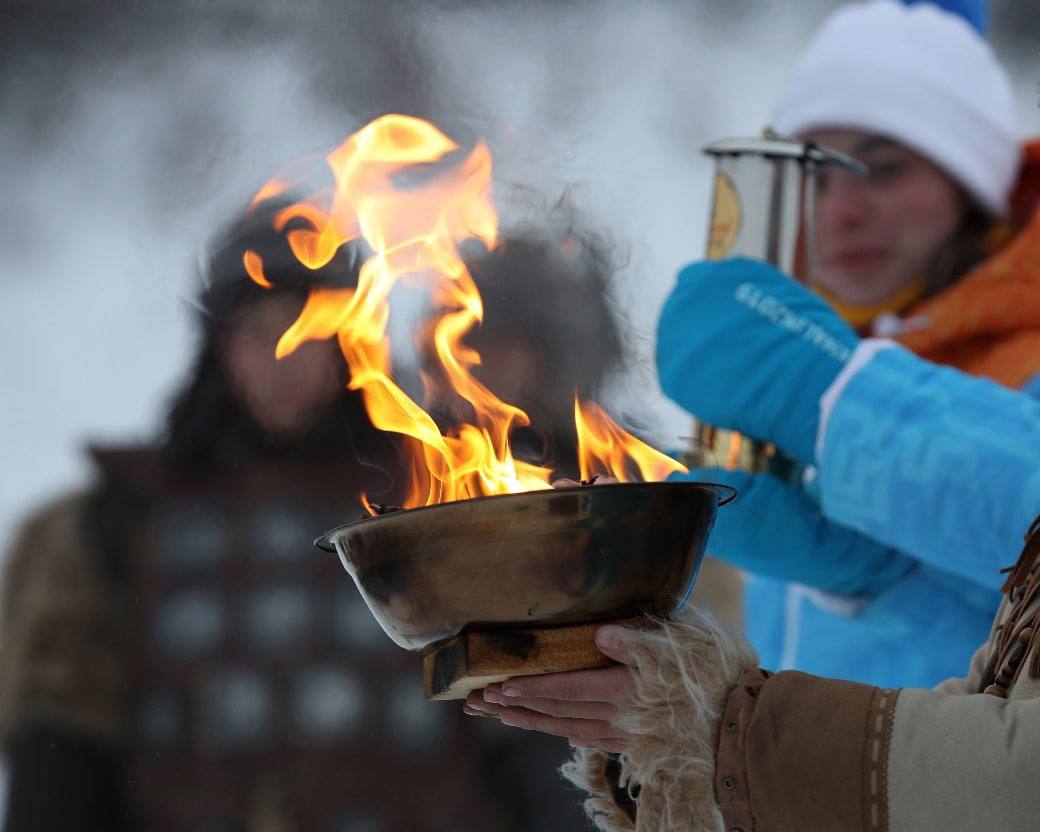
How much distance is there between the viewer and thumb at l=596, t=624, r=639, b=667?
132cm

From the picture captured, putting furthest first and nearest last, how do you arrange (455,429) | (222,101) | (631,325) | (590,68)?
(590,68)
(222,101)
(631,325)
(455,429)

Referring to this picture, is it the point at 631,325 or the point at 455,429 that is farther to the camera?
the point at 631,325

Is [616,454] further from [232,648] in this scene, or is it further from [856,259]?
[232,648]

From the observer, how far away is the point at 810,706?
1.24m

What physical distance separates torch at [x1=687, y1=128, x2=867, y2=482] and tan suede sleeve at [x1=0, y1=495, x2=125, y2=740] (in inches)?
86.0

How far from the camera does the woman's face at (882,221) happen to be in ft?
8.68

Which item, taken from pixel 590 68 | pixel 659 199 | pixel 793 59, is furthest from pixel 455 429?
pixel 793 59

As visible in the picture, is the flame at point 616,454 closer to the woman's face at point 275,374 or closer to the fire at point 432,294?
the fire at point 432,294

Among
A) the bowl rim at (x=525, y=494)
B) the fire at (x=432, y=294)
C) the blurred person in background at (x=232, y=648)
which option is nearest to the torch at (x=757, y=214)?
the fire at (x=432, y=294)

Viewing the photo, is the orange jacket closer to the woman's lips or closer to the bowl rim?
the woman's lips

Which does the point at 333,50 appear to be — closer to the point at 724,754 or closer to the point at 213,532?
the point at 213,532

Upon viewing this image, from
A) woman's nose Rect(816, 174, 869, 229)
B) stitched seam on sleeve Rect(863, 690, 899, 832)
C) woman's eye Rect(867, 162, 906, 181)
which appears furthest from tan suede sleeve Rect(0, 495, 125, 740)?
stitched seam on sleeve Rect(863, 690, 899, 832)

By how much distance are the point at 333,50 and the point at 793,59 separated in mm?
1998

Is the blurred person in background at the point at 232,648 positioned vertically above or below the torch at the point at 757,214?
A: below
